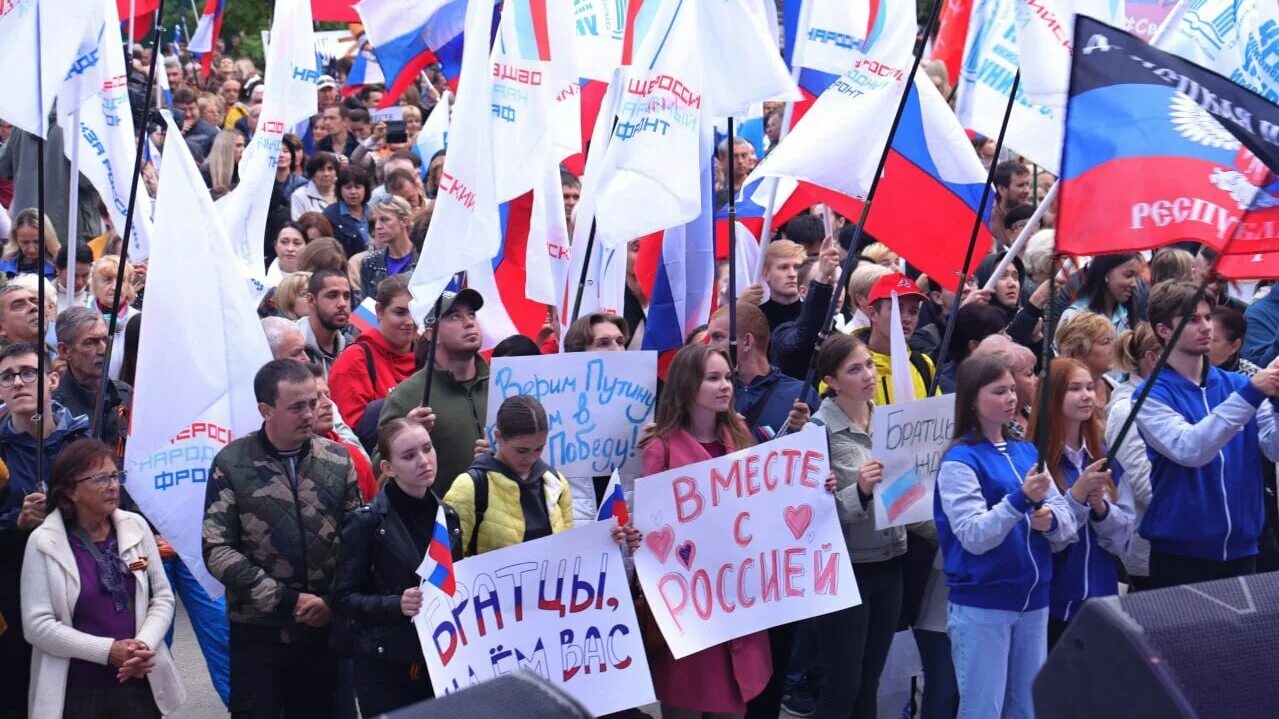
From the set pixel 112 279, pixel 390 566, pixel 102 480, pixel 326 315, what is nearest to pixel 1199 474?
pixel 390 566

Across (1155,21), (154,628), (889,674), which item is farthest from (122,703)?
(1155,21)

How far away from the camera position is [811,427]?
625cm

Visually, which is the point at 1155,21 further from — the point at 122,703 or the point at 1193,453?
the point at 122,703

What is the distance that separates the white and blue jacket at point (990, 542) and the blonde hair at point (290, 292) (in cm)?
392

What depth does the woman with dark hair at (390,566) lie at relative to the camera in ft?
18.0

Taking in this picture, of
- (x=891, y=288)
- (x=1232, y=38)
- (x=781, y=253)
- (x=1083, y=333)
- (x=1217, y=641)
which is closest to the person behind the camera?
(x=1217, y=641)

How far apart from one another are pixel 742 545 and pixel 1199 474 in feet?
6.08

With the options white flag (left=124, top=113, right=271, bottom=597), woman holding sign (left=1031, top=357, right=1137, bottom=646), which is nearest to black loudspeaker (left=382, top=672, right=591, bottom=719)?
white flag (left=124, top=113, right=271, bottom=597)

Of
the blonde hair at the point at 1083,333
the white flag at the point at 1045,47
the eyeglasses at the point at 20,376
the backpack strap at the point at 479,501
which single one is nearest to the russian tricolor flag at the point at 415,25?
the white flag at the point at 1045,47

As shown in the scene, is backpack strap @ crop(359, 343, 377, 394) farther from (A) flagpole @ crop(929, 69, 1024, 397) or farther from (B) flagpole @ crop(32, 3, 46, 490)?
(A) flagpole @ crop(929, 69, 1024, 397)

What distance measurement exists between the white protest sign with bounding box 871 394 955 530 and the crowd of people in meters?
0.09

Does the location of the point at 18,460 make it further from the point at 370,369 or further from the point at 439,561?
the point at 439,561

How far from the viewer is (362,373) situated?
741cm

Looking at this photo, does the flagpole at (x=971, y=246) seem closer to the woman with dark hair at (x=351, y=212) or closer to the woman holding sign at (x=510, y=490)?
the woman holding sign at (x=510, y=490)
